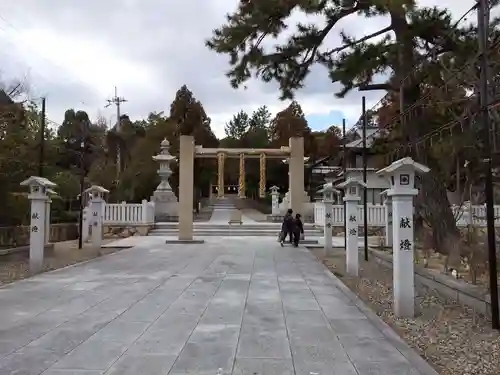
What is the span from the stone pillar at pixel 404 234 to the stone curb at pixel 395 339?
418 mm

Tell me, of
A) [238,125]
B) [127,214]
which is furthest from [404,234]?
[238,125]

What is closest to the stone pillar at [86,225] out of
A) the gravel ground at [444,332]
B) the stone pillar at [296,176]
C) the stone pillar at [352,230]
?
the stone pillar at [296,176]

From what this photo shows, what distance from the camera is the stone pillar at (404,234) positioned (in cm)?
617

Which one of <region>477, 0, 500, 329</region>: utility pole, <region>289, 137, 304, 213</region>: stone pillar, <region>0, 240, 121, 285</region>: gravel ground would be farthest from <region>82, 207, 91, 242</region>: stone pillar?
<region>477, 0, 500, 329</region>: utility pole

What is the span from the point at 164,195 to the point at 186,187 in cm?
1144

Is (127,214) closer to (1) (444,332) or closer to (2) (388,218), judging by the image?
(2) (388,218)

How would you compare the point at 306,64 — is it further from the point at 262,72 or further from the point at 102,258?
the point at 102,258

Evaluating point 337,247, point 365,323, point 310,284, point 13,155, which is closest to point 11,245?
point 13,155

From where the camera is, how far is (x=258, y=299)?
284 inches

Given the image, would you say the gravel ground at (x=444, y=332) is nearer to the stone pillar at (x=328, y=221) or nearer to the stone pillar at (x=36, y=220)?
the stone pillar at (x=328, y=221)

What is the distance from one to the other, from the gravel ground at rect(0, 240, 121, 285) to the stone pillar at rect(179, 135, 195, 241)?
→ 3056mm

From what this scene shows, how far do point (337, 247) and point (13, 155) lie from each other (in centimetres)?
987

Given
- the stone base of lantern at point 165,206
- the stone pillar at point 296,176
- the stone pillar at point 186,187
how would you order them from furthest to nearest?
the stone base of lantern at point 165,206, the stone pillar at point 296,176, the stone pillar at point 186,187

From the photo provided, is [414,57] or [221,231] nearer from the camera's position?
[414,57]
